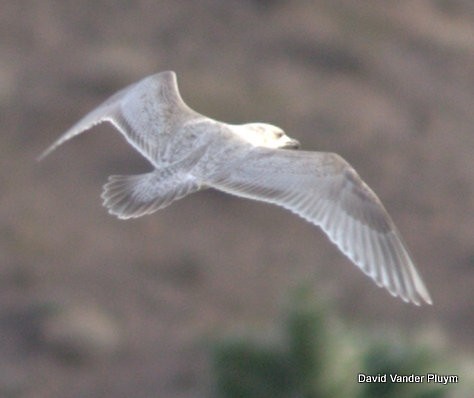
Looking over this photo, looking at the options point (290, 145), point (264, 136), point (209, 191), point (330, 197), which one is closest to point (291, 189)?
point (330, 197)


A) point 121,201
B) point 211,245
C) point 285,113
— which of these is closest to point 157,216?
point 211,245

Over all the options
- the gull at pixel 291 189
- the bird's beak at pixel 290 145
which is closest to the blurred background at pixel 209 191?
the bird's beak at pixel 290 145

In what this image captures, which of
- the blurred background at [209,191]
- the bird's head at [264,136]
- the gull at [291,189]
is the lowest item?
the gull at [291,189]

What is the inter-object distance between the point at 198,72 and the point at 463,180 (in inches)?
153

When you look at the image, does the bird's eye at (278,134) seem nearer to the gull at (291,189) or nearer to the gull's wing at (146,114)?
the gull's wing at (146,114)

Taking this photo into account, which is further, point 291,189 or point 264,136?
point 264,136

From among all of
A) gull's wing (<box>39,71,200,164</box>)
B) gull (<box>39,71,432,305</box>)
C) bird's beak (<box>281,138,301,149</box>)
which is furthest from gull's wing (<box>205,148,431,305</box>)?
bird's beak (<box>281,138,301,149</box>)

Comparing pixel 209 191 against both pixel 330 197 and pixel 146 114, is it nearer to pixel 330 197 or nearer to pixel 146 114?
pixel 146 114

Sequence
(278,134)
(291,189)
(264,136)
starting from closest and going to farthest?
(291,189) < (264,136) < (278,134)

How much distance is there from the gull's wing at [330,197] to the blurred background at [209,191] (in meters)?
6.15

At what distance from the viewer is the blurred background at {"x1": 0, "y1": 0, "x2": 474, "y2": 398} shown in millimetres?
16781

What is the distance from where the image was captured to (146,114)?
9461 millimetres

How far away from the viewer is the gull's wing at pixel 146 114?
9.23m

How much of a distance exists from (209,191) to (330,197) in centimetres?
1057
